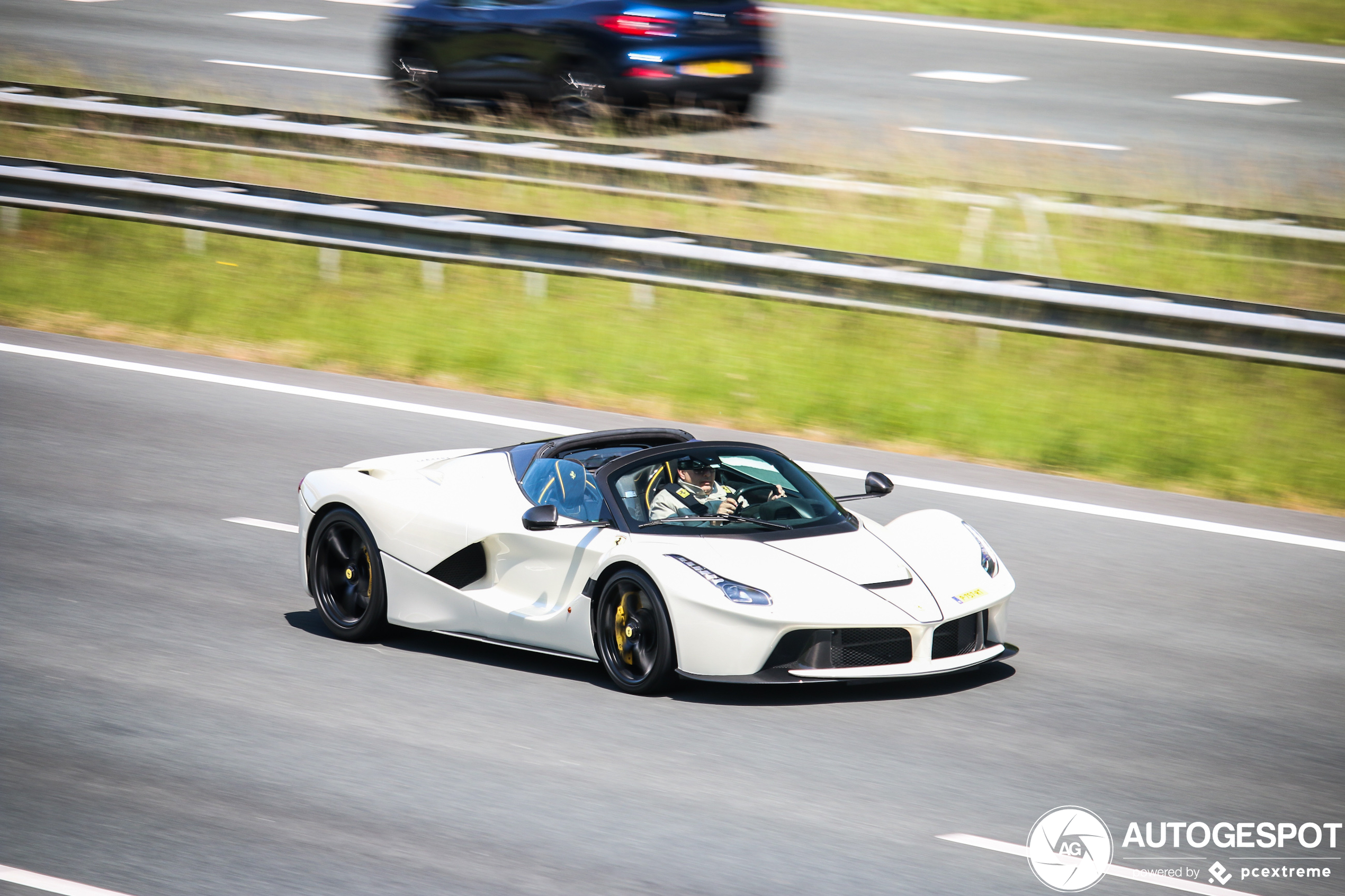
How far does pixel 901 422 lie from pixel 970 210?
9.74 ft

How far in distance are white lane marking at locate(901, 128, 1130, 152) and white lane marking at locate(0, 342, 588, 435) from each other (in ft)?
29.4

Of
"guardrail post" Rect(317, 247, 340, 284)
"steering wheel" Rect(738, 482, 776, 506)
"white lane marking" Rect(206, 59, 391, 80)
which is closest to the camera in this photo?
"steering wheel" Rect(738, 482, 776, 506)

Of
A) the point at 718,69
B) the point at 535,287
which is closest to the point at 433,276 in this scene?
the point at 535,287

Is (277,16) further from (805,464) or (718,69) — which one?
(805,464)

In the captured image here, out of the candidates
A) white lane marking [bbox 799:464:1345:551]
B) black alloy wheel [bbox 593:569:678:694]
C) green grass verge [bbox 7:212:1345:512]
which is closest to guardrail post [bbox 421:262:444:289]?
green grass verge [bbox 7:212:1345:512]

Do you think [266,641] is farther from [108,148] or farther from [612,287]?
[108,148]

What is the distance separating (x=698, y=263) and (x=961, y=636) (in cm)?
640

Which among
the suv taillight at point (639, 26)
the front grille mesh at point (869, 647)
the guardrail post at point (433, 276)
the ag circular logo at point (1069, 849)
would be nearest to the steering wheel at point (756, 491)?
the front grille mesh at point (869, 647)

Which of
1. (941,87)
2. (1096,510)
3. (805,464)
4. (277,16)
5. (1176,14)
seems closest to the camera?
(1096,510)

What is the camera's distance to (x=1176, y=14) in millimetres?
25953

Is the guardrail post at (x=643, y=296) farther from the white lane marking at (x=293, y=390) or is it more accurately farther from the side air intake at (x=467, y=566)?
the side air intake at (x=467, y=566)

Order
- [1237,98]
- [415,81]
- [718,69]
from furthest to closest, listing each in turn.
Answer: [1237,98] < [415,81] < [718,69]

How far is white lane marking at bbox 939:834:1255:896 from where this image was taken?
5250 mm

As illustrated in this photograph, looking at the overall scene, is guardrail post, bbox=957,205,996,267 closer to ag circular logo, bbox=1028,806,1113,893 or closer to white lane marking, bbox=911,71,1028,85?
white lane marking, bbox=911,71,1028,85
